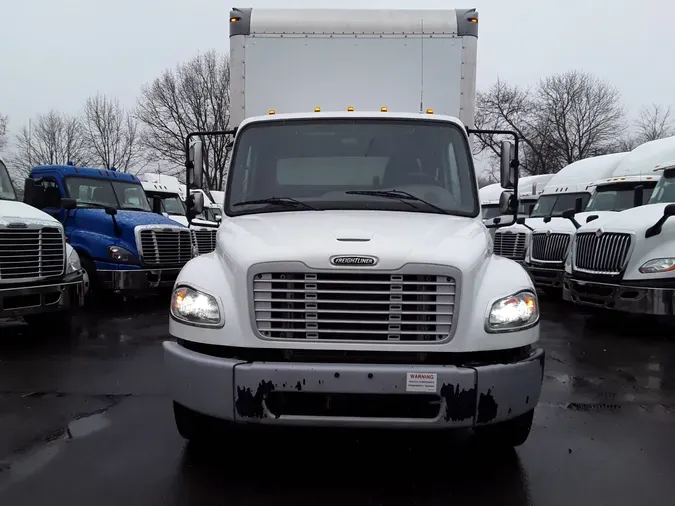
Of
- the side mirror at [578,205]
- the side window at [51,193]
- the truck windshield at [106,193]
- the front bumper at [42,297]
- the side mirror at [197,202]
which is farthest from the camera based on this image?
the side mirror at [578,205]

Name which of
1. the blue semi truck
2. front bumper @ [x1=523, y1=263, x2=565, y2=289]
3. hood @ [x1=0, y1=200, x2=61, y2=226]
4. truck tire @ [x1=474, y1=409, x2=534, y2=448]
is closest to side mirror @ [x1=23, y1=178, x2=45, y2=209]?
the blue semi truck

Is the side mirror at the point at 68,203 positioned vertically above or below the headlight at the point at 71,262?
above

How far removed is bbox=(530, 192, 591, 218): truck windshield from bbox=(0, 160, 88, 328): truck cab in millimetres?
10408

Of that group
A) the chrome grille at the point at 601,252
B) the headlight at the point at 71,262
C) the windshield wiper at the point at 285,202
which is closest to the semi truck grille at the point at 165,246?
the headlight at the point at 71,262

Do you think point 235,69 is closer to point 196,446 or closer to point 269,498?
point 196,446

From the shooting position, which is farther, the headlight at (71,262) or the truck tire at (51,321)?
the truck tire at (51,321)

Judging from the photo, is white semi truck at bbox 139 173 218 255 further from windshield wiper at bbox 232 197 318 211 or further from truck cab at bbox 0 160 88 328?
windshield wiper at bbox 232 197 318 211

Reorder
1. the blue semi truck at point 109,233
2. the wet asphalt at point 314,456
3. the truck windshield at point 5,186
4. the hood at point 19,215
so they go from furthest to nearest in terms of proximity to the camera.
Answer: the blue semi truck at point 109,233 < the truck windshield at point 5,186 < the hood at point 19,215 < the wet asphalt at point 314,456

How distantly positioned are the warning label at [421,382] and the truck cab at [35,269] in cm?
540

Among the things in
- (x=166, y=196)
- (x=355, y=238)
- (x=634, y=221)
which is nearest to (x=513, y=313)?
(x=355, y=238)

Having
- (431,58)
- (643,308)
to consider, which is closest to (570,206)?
(643,308)

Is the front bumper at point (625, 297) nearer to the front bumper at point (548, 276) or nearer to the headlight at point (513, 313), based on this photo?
the front bumper at point (548, 276)

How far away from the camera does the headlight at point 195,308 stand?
3385 millimetres

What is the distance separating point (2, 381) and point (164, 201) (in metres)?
11.4
